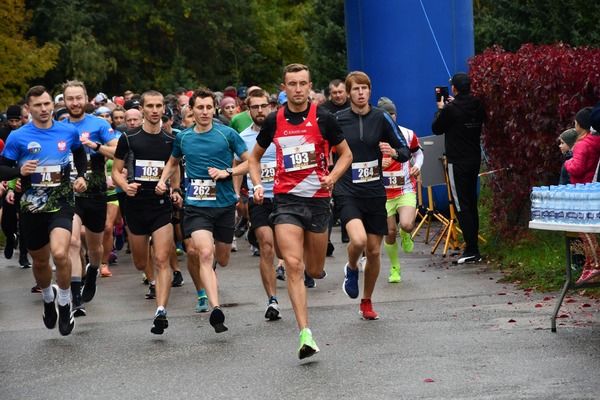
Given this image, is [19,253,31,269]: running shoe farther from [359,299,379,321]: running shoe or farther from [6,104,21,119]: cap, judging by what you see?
[359,299,379,321]: running shoe

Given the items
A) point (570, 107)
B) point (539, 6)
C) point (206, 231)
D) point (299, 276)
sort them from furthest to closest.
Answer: point (539, 6), point (570, 107), point (206, 231), point (299, 276)

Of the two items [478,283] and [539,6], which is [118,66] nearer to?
[539,6]

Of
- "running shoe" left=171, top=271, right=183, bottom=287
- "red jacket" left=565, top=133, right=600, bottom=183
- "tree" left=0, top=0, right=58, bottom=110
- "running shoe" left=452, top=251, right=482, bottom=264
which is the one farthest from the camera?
"tree" left=0, top=0, right=58, bottom=110

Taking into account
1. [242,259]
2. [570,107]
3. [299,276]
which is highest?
[570,107]

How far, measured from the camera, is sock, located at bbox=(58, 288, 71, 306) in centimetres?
1077

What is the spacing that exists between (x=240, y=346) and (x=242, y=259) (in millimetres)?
6898

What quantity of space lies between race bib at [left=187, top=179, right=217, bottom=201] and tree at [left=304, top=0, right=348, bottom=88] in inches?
954

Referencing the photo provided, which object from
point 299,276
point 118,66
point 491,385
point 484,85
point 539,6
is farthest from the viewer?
point 118,66

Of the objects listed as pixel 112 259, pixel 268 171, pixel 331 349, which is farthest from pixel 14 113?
pixel 331 349

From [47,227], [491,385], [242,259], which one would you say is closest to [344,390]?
[491,385]

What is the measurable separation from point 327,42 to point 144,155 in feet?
81.9

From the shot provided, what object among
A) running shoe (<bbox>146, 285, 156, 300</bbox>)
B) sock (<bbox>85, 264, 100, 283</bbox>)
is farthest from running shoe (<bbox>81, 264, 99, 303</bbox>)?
running shoe (<bbox>146, 285, 156, 300</bbox>)

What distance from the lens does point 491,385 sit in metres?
7.65

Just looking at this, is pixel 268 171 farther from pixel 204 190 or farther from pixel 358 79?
pixel 358 79
